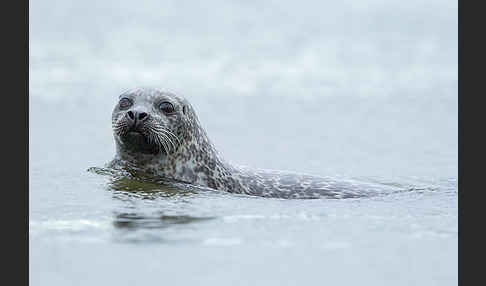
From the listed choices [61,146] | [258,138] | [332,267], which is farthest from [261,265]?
[258,138]

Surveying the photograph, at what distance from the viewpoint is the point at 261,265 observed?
7.09 m

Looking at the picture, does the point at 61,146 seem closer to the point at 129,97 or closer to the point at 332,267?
the point at 129,97

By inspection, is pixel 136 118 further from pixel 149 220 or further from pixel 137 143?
pixel 149 220

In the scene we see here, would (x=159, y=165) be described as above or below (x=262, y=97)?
below

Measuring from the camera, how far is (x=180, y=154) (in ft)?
35.1

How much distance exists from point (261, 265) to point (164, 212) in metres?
2.08

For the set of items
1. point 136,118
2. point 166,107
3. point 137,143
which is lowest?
point 137,143

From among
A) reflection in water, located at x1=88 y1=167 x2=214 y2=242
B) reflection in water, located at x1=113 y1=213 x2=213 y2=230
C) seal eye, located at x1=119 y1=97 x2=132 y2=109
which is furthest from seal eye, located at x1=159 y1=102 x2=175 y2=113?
reflection in water, located at x1=113 y1=213 x2=213 y2=230

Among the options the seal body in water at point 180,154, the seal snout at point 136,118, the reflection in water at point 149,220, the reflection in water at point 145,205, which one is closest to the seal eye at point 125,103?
the seal body in water at point 180,154

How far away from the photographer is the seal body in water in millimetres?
10219

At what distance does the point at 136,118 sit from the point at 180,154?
2.95 feet

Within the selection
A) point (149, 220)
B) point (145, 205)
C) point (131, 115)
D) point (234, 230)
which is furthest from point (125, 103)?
point (234, 230)

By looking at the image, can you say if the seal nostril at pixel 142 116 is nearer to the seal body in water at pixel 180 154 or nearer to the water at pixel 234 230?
the seal body in water at pixel 180 154

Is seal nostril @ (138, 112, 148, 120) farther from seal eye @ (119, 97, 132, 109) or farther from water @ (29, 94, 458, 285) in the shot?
water @ (29, 94, 458, 285)
